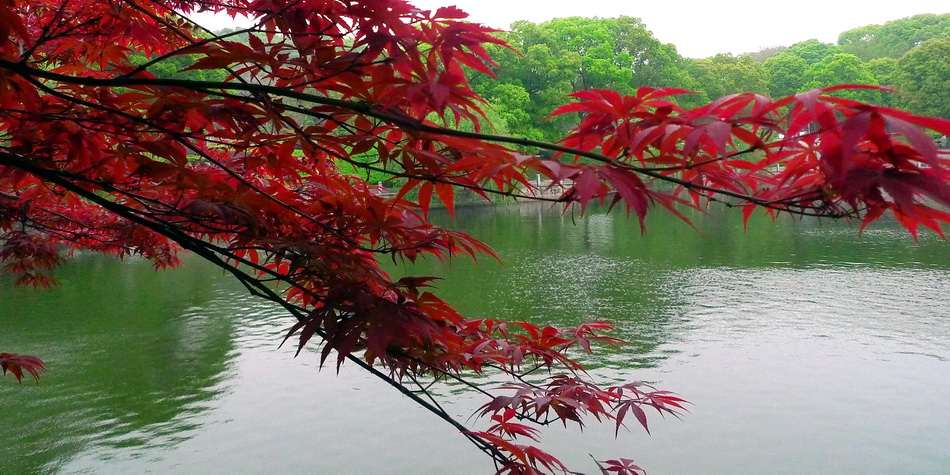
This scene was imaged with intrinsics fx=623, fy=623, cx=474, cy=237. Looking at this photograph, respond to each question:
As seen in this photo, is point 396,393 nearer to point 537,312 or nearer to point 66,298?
point 537,312

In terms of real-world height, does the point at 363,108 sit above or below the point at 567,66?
below

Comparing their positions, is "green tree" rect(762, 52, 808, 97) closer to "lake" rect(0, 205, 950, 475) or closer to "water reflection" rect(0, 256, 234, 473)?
"lake" rect(0, 205, 950, 475)

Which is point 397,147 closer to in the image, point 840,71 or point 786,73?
point 840,71

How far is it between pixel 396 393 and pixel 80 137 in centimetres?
499

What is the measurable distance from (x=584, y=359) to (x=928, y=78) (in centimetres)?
3147

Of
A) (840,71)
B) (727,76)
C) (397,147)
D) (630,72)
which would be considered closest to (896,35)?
(840,71)

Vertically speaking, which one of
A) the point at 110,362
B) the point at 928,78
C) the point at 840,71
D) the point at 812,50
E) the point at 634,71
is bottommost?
the point at 110,362

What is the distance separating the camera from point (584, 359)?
22.9 ft

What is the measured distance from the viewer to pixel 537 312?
358 inches

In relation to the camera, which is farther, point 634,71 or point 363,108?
point 634,71

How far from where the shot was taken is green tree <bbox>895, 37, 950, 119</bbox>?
2897cm

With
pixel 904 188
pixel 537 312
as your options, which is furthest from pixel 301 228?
pixel 537 312

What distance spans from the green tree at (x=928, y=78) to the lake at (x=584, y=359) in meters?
21.4

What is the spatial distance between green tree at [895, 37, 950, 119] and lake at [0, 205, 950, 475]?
21.4m
